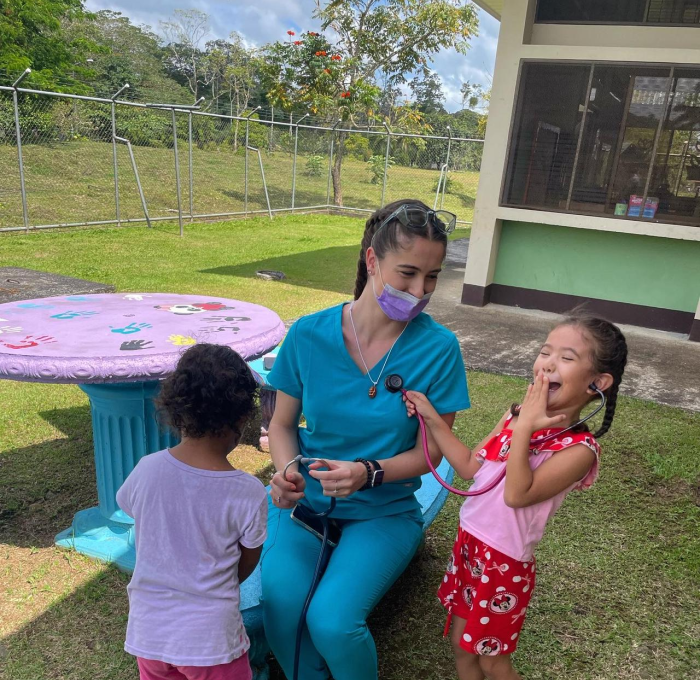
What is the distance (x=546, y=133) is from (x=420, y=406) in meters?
6.09

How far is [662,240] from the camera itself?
7.11m

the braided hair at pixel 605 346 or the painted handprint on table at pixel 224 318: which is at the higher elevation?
the braided hair at pixel 605 346

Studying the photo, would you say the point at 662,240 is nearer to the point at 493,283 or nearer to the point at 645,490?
the point at 493,283

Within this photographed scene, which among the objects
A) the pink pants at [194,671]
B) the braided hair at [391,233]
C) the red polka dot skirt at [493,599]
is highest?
the braided hair at [391,233]

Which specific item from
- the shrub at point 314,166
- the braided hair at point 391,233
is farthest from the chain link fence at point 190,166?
the braided hair at point 391,233

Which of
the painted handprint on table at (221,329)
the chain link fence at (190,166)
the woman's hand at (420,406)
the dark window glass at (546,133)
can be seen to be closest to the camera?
the woman's hand at (420,406)

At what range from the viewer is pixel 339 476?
182 centimetres

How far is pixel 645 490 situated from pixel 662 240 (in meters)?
4.50

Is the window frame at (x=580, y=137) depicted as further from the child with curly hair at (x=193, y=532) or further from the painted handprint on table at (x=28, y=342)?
the child with curly hair at (x=193, y=532)

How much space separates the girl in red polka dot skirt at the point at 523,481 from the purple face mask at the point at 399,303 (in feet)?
1.37

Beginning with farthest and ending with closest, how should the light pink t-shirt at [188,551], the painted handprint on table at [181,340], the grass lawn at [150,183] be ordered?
the grass lawn at [150,183], the painted handprint on table at [181,340], the light pink t-shirt at [188,551]

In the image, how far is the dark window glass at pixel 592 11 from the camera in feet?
22.2

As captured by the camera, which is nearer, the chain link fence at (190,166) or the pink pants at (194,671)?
the pink pants at (194,671)

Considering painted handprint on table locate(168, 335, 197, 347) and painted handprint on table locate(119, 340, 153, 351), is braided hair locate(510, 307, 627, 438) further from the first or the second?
painted handprint on table locate(119, 340, 153, 351)
